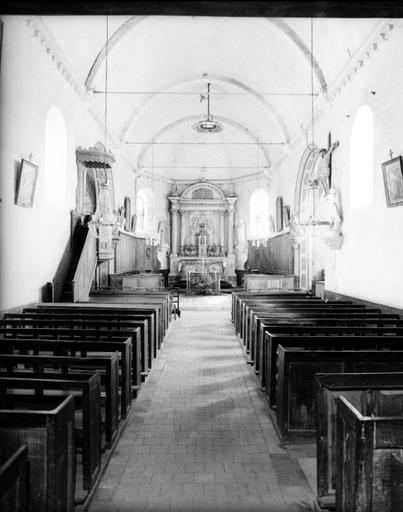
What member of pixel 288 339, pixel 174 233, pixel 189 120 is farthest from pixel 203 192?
pixel 288 339

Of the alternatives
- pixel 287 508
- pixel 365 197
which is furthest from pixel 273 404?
pixel 365 197

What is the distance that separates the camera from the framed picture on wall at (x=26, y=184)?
7875 millimetres

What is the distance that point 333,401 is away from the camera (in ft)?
9.80

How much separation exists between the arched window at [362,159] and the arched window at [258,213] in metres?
13.6

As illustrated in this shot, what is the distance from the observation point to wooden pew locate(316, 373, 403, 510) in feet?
9.64

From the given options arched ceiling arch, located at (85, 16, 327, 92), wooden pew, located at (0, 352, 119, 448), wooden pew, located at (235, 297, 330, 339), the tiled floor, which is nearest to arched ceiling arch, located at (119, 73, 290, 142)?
arched ceiling arch, located at (85, 16, 327, 92)

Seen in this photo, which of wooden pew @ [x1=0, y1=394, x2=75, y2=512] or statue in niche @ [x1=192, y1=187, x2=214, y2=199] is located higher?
statue in niche @ [x1=192, y1=187, x2=214, y2=199]

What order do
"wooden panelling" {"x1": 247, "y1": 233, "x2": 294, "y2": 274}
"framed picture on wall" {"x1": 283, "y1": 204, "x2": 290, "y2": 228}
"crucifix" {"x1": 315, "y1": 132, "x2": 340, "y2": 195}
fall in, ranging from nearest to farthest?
"crucifix" {"x1": 315, "y1": 132, "x2": 340, "y2": 195}, "framed picture on wall" {"x1": 283, "y1": 204, "x2": 290, "y2": 228}, "wooden panelling" {"x1": 247, "y1": 233, "x2": 294, "y2": 274}

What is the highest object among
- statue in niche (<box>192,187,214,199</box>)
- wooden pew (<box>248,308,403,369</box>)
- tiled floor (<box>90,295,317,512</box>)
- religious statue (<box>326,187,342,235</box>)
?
statue in niche (<box>192,187,214,199</box>)

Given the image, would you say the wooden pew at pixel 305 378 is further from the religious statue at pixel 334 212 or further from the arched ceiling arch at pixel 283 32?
the arched ceiling arch at pixel 283 32

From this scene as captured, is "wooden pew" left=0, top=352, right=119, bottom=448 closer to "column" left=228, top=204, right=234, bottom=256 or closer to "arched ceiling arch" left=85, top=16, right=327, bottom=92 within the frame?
"arched ceiling arch" left=85, top=16, right=327, bottom=92

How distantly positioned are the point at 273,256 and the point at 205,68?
921 cm

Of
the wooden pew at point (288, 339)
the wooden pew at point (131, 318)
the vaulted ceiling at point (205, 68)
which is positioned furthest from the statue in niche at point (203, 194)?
the wooden pew at point (288, 339)

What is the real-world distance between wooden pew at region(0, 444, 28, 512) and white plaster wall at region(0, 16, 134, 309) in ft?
19.9
